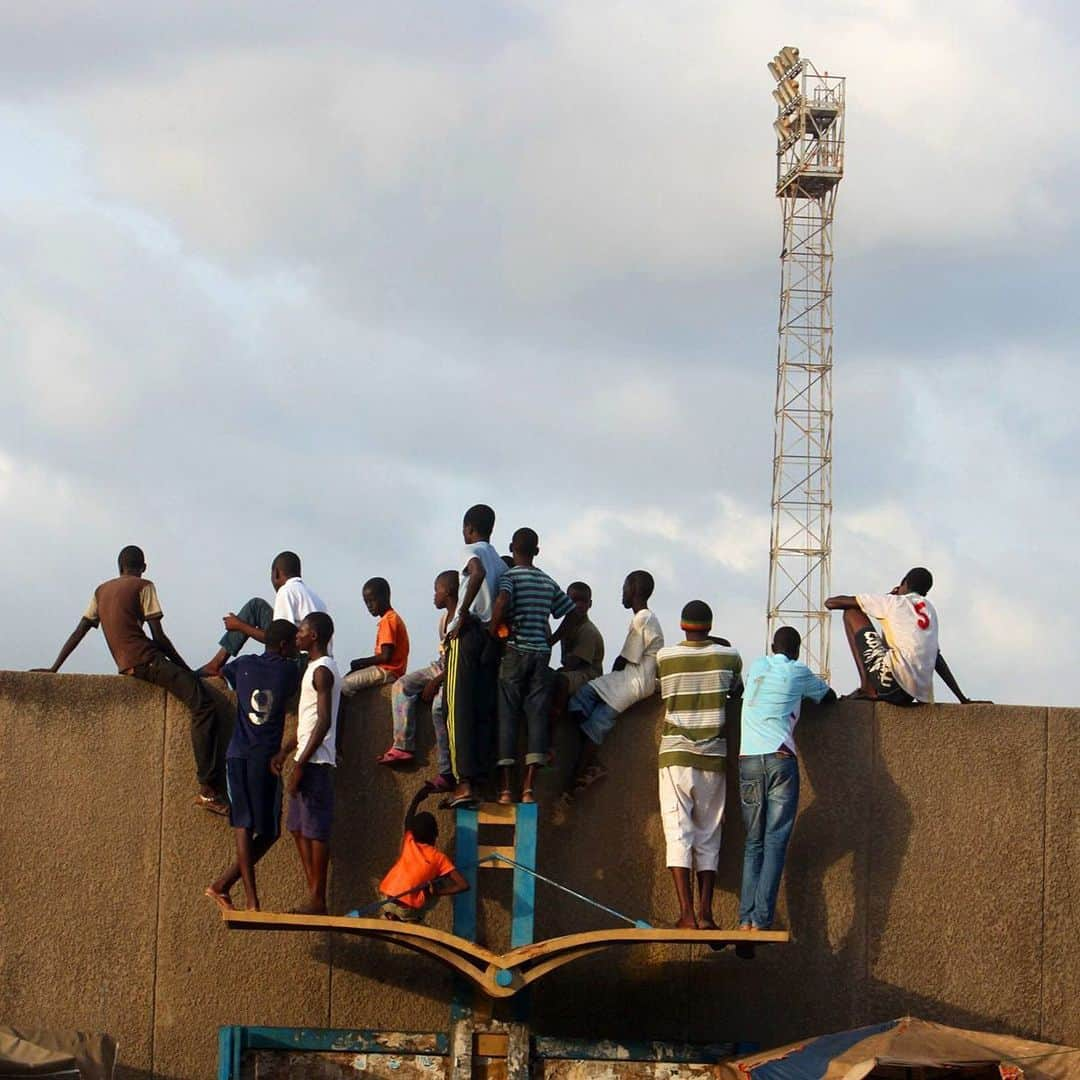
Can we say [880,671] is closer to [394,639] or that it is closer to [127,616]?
[394,639]

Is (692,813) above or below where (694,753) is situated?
below

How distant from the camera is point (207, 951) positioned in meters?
10.2

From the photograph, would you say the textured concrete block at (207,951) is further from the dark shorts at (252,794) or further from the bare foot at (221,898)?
the dark shorts at (252,794)

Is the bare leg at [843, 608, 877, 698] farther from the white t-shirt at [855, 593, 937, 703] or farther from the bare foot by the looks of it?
the bare foot

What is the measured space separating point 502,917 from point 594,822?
0.73m

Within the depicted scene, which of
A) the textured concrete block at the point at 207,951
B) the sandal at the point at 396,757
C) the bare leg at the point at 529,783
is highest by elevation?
the sandal at the point at 396,757

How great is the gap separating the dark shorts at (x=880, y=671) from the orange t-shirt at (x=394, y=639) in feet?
8.61

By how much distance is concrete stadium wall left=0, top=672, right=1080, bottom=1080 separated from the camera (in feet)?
33.3

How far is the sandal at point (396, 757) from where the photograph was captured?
10164mm

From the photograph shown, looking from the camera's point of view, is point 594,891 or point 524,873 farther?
point 594,891

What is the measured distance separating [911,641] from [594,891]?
228 cm

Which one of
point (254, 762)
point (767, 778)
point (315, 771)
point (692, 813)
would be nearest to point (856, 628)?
point (767, 778)

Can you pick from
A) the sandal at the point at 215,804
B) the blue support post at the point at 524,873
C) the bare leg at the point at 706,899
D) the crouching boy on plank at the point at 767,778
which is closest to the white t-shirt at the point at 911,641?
the crouching boy on plank at the point at 767,778

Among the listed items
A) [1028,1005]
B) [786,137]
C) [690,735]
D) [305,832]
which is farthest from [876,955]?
[786,137]
